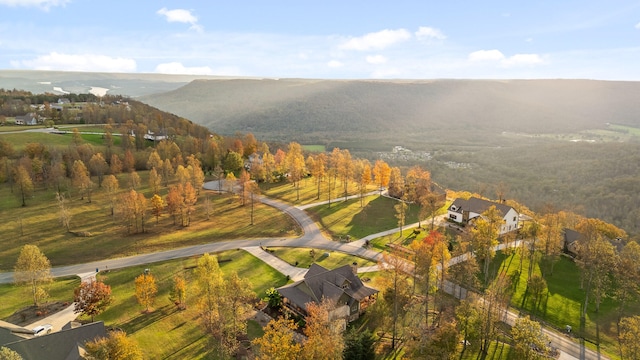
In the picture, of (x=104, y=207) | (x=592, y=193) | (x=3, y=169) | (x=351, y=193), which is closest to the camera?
(x=104, y=207)

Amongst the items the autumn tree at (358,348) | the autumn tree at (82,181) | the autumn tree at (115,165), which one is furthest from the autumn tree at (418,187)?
the autumn tree at (115,165)

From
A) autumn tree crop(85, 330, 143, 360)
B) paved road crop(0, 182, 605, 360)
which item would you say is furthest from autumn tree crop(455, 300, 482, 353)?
autumn tree crop(85, 330, 143, 360)

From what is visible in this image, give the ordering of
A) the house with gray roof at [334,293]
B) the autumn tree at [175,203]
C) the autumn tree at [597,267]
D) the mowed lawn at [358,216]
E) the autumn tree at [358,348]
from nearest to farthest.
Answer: the autumn tree at [358,348] < the house with gray roof at [334,293] < the autumn tree at [597,267] < the autumn tree at [175,203] < the mowed lawn at [358,216]

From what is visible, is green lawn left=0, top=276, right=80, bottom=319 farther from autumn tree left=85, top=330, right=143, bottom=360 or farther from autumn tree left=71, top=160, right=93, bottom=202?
autumn tree left=71, top=160, right=93, bottom=202

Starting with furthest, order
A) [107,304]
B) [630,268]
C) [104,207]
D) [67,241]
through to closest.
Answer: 1. [104,207]
2. [67,241]
3. [630,268]
4. [107,304]

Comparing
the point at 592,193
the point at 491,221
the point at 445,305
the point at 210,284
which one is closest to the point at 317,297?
the point at 210,284

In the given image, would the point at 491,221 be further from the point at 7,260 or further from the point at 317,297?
the point at 7,260

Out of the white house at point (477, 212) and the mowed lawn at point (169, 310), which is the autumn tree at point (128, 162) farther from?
the white house at point (477, 212)
